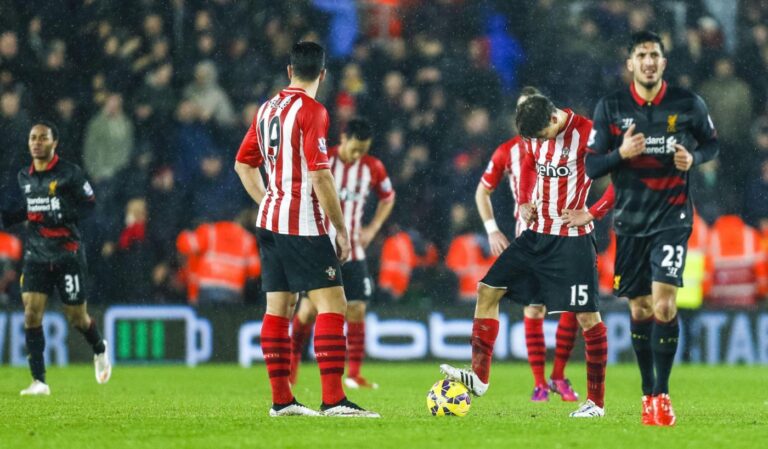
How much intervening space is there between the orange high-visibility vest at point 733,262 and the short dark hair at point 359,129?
645 centimetres

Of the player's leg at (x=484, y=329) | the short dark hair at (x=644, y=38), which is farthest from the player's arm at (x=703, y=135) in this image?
the player's leg at (x=484, y=329)

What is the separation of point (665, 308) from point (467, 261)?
27.9 feet

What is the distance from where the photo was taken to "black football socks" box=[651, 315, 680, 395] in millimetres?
6680

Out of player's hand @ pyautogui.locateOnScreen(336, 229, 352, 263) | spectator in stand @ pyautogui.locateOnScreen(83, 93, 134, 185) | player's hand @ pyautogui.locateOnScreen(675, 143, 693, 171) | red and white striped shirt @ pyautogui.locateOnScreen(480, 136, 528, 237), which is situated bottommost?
player's hand @ pyautogui.locateOnScreen(336, 229, 352, 263)

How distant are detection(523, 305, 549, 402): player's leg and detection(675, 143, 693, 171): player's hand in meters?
3.00

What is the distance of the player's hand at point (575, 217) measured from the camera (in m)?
7.61

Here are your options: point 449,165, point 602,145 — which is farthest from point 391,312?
point 602,145

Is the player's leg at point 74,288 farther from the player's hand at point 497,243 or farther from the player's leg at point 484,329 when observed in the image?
the player's leg at point 484,329

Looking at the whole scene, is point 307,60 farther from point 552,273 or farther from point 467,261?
point 467,261

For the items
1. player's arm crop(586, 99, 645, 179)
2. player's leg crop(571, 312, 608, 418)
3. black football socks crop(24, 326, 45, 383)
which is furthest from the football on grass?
black football socks crop(24, 326, 45, 383)

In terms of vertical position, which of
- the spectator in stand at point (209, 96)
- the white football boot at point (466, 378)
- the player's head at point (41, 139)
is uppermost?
the spectator in stand at point (209, 96)

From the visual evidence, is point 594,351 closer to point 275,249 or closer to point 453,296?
point 275,249

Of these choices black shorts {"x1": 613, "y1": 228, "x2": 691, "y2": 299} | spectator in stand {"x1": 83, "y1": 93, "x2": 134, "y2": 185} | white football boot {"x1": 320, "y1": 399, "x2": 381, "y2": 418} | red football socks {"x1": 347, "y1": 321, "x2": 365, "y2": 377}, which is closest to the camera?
black shorts {"x1": 613, "y1": 228, "x2": 691, "y2": 299}

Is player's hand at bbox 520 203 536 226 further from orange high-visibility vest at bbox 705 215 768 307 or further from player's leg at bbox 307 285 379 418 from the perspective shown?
orange high-visibility vest at bbox 705 215 768 307
